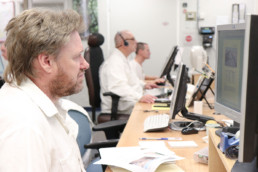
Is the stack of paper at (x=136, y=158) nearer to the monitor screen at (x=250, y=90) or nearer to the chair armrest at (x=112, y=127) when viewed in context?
the monitor screen at (x=250, y=90)

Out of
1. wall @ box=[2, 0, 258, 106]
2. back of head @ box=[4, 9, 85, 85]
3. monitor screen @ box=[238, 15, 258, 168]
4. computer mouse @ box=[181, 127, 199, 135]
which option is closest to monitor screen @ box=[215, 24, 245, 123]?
computer mouse @ box=[181, 127, 199, 135]

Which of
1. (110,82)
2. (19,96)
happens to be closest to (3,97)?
(19,96)

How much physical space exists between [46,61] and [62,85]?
12 centimetres

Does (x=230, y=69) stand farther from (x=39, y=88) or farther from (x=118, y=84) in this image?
(x=118, y=84)

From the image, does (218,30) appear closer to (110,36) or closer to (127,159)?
(127,159)

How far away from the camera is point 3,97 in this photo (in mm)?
1152

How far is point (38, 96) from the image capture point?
1.21m

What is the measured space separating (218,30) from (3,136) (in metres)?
1.08

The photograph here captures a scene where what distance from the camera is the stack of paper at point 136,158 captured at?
1416mm

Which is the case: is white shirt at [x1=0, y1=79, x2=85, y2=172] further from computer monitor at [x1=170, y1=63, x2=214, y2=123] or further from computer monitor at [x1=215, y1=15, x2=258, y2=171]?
computer monitor at [x1=170, y1=63, x2=214, y2=123]

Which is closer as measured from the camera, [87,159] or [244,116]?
[244,116]

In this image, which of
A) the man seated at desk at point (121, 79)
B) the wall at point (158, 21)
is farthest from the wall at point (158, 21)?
the man seated at desk at point (121, 79)

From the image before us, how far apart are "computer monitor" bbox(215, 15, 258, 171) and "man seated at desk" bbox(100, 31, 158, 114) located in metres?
1.96

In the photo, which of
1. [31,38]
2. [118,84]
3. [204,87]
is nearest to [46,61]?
[31,38]
